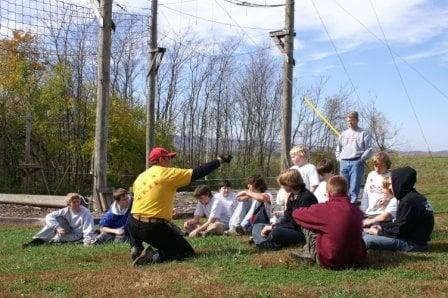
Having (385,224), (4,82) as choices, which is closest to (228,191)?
(385,224)

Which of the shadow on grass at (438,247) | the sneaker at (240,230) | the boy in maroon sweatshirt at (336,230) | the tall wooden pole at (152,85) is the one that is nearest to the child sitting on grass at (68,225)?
the sneaker at (240,230)

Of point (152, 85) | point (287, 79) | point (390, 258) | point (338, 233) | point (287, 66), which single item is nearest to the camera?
point (338, 233)

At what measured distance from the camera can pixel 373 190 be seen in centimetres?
852

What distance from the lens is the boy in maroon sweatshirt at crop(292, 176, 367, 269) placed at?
643 centimetres

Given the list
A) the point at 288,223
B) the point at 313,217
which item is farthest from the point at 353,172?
the point at 313,217

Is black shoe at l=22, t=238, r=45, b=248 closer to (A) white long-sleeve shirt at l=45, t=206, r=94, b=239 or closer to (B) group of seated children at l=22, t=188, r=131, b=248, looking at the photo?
(B) group of seated children at l=22, t=188, r=131, b=248

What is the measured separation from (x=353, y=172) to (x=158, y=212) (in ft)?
16.5

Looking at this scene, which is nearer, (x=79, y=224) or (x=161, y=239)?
(x=161, y=239)

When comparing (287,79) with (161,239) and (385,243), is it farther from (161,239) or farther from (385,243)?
(161,239)

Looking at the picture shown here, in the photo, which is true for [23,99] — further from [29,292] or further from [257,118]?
[29,292]

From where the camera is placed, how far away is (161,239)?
7.34 meters

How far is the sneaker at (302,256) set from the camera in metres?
6.80

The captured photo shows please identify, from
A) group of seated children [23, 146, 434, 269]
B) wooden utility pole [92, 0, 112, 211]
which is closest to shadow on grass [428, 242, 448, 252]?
group of seated children [23, 146, 434, 269]

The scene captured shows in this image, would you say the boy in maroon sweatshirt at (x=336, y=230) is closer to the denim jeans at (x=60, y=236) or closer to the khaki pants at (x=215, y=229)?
the khaki pants at (x=215, y=229)
